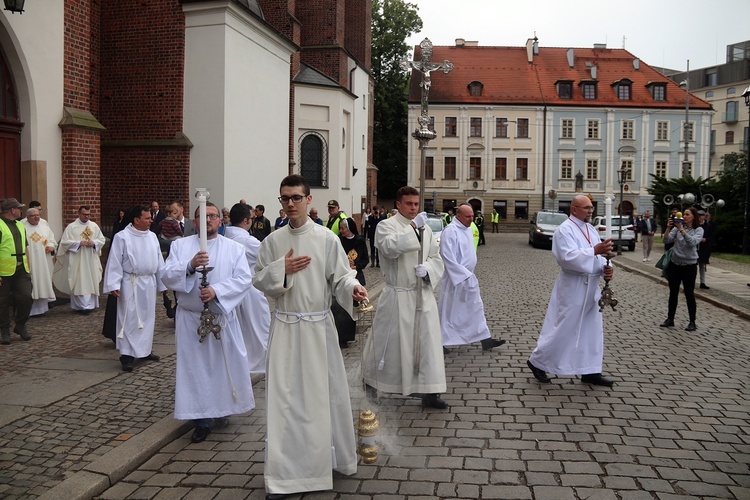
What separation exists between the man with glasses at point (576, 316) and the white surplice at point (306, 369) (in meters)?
3.18

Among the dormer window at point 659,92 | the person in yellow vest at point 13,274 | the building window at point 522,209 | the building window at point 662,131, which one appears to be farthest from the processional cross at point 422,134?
the dormer window at point 659,92

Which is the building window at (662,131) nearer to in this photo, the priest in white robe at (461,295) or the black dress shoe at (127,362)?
the priest in white robe at (461,295)

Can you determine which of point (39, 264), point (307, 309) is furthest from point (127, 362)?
point (39, 264)

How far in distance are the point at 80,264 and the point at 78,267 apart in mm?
88

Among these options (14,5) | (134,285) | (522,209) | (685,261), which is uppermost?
(14,5)

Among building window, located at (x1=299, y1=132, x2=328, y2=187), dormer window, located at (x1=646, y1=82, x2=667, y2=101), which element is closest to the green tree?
dormer window, located at (x1=646, y1=82, x2=667, y2=101)

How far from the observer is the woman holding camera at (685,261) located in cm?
1077

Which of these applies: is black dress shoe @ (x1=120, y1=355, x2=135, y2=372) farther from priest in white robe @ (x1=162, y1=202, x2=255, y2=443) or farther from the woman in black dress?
the woman in black dress

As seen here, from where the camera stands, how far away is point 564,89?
56.9 m

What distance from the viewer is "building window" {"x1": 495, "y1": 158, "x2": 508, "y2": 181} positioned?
186ft

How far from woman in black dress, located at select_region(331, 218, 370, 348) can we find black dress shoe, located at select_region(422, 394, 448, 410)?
3.00m

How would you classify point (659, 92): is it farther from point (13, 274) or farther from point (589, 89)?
point (13, 274)

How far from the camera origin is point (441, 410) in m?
6.37

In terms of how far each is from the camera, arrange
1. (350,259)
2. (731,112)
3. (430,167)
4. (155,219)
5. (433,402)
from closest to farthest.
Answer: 1. (433,402)
2. (350,259)
3. (155,219)
4. (430,167)
5. (731,112)
